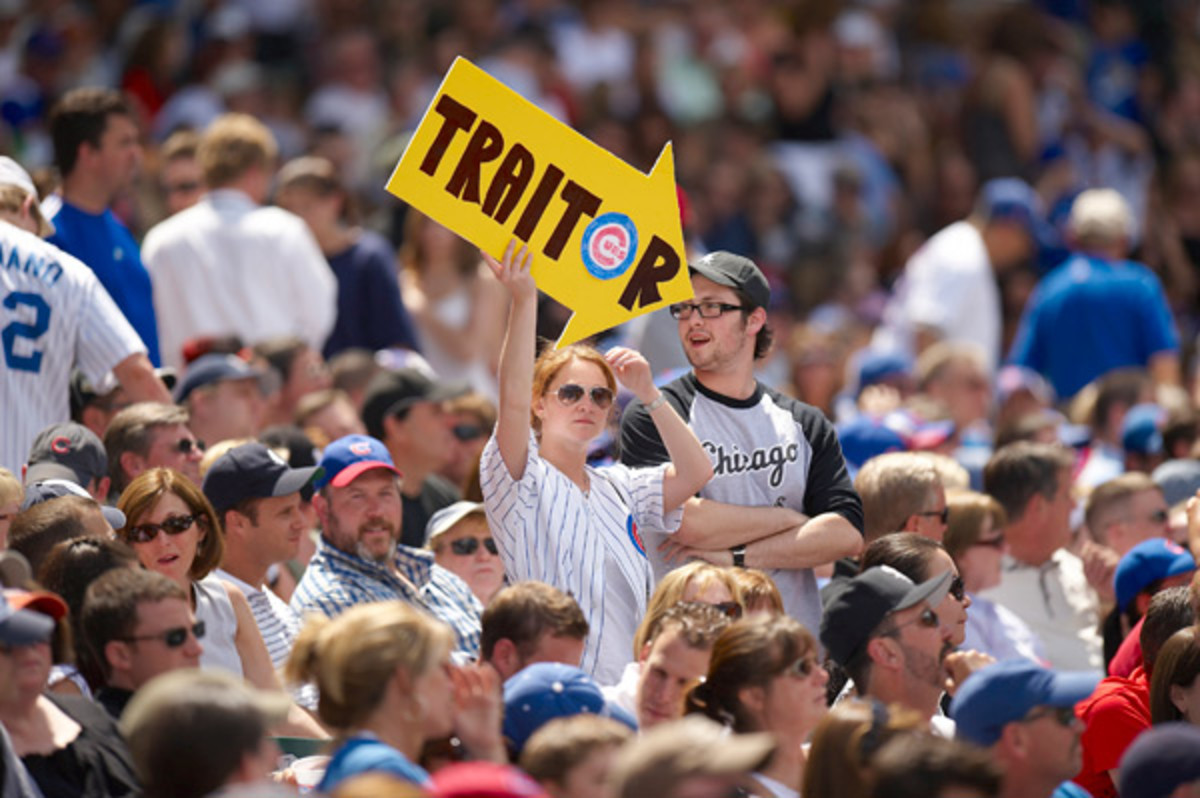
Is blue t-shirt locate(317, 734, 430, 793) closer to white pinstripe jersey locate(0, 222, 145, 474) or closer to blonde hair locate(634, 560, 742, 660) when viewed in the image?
blonde hair locate(634, 560, 742, 660)

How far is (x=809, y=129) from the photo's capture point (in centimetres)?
1688

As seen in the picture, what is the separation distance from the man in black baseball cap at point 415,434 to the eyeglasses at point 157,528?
2.13 meters

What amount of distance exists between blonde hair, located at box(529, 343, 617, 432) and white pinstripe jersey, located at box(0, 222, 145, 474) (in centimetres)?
208

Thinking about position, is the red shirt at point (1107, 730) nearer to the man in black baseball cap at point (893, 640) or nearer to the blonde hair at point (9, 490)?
the man in black baseball cap at point (893, 640)

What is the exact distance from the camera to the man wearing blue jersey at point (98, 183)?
8.75m

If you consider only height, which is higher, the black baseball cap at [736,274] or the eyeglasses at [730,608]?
the black baseball cap at [736,274]

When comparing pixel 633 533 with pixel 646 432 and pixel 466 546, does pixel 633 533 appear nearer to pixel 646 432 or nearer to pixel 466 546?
pixel 646 432

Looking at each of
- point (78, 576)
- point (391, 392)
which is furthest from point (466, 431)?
point (78, 576)

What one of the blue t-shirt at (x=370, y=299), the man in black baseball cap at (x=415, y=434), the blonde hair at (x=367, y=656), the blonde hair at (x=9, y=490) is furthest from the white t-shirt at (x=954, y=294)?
the blonde hair at (x=367, y=656)

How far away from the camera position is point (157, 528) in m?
6.48

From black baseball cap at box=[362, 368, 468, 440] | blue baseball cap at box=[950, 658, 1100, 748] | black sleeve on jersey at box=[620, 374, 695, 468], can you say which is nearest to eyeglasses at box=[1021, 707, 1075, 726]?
blue baseball cap at box=[950, 658, 1100, 748]

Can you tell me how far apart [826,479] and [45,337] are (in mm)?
3123

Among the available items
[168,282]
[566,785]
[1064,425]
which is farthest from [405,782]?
[1064,425]

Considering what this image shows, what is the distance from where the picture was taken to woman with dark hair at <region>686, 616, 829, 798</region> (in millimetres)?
5453
